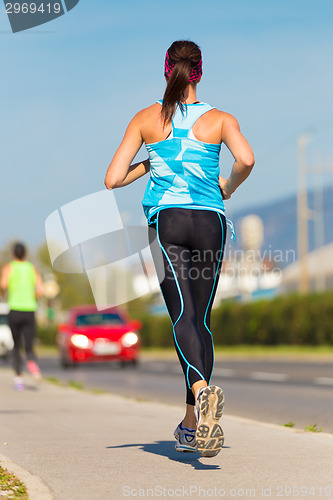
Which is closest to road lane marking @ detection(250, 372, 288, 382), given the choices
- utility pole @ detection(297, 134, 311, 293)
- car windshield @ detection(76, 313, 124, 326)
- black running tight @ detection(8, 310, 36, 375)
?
black running tight @ detection(8, 310, 36, 375)

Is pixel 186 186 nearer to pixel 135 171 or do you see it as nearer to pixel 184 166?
pixel 184 166

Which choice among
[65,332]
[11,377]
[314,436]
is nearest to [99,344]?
[65,332]

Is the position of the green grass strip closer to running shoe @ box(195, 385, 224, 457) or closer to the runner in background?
running shoe @ box(195, 385, 224, 457)

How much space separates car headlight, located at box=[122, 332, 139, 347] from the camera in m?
22.6

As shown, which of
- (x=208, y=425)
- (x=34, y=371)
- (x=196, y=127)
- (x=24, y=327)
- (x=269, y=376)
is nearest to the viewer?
(x=208, y=425)

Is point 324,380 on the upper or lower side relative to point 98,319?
upper

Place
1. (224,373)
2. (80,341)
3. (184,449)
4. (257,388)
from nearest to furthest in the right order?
1. (184,449)
2. (257,388)
3. (224,373)
4. (80,341)

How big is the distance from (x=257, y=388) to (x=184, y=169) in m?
9.46

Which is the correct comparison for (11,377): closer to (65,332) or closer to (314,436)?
(65,332)

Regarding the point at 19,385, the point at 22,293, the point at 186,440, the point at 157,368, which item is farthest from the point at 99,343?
the point at 186,440

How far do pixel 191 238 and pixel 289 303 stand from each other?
26.7m

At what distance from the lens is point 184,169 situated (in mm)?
5375

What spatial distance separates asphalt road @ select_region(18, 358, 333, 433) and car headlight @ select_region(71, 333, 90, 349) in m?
0.65

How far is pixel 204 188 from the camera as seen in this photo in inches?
213
